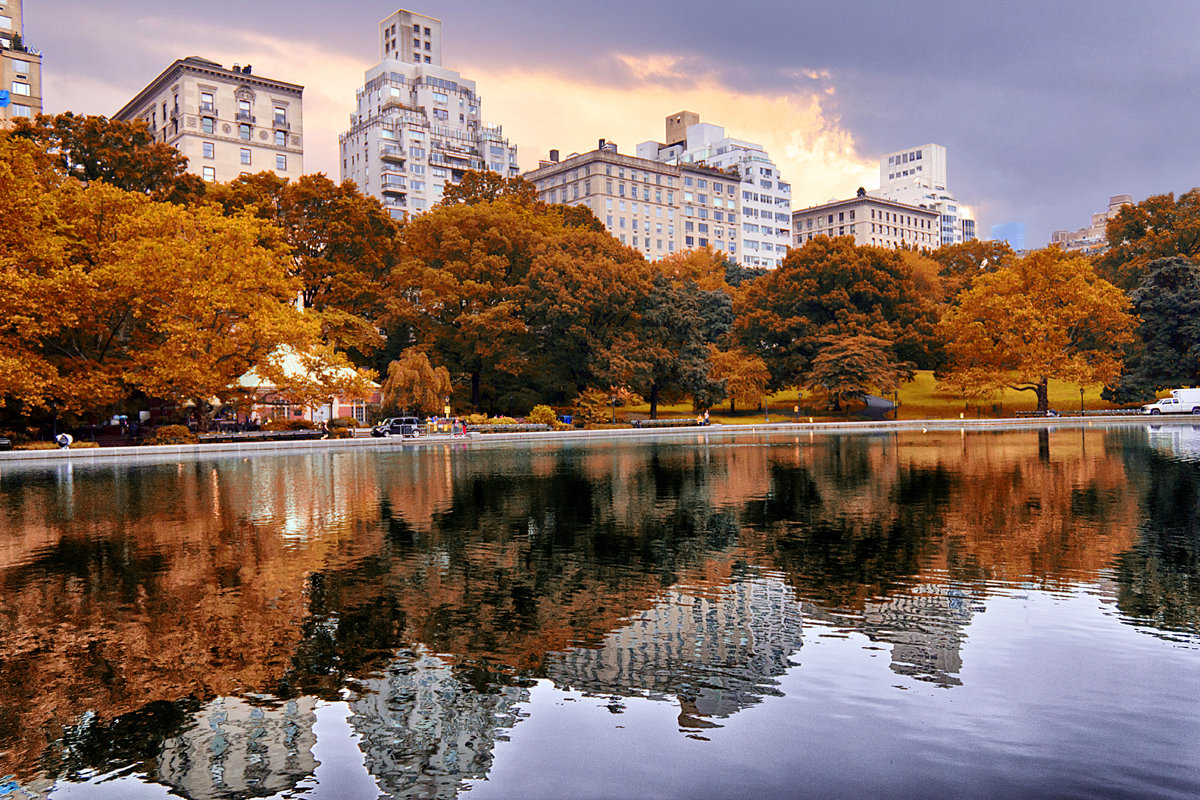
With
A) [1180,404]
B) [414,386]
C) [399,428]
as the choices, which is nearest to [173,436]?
[399,428]

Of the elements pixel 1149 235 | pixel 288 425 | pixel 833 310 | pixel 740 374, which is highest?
pixel 1149 235

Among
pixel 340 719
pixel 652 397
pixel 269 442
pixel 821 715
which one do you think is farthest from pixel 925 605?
pixel 652 397

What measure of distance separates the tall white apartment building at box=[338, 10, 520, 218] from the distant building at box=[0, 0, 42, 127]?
4460cm

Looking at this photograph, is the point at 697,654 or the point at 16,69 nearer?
the point at 697,654

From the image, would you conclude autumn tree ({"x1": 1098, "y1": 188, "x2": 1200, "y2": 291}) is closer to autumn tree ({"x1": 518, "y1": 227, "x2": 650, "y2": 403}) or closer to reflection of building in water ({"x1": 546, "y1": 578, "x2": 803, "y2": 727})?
autumn tree ({"x1": 518, "y1": 227, "x2": 650, "y2": 403})

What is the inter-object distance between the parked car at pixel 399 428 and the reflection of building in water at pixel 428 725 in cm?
4718

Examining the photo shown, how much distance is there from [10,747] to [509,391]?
2525 inches

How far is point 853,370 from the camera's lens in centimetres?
7075

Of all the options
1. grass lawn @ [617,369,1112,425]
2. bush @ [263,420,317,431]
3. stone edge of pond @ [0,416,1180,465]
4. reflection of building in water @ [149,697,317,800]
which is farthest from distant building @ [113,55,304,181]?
reflection of building in water @ [149,697,317,800]

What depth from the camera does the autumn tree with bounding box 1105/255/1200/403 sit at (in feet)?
239

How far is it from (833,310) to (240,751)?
7799cm

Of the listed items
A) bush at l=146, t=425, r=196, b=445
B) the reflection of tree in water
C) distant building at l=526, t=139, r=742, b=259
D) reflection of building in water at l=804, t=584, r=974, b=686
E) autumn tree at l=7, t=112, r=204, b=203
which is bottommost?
the reflection of tree in water

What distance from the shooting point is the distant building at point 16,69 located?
8994 cm

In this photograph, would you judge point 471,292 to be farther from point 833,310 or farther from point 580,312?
point 833,310
